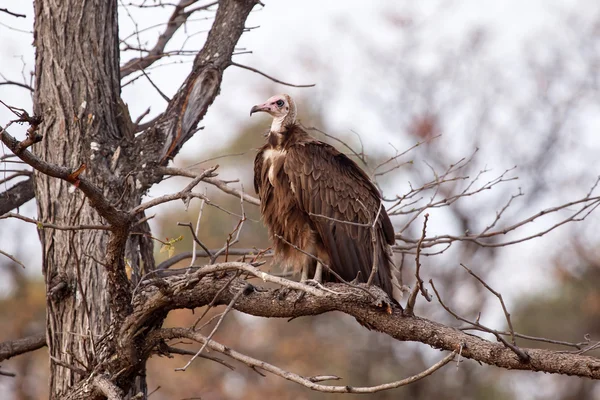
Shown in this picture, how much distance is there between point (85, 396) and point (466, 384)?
13448mm

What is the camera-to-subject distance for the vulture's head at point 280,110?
512 centimetres

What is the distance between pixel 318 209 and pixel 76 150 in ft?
4.88

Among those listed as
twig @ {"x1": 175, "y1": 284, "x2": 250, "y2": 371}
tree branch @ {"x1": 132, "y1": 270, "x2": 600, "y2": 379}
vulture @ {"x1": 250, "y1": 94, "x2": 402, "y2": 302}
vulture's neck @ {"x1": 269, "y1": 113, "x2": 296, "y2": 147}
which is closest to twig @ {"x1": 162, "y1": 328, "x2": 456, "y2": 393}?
twig @ {"x1": 175, "y1": 284, "x2": 250, "y2": 371}

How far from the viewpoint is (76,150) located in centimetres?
443

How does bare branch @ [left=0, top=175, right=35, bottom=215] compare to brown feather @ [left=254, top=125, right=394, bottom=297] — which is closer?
brown feather @ [left=254, top=125, right=394, bottom=297]

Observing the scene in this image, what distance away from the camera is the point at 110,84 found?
4641mm

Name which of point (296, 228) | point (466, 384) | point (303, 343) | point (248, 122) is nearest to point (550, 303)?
point (466, 384)

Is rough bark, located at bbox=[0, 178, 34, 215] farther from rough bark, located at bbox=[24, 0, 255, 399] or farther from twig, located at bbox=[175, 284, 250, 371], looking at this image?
twig, located at bbox=[175, 284, 250, 371]

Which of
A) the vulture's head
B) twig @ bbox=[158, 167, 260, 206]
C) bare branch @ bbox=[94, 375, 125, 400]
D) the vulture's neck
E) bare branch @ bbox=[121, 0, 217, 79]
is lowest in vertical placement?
bare branch @ bbox=[94, 375, 125, 400]

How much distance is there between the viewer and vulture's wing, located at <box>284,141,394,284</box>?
4.66m

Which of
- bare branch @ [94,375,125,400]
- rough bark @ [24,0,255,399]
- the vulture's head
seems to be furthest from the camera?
the vulture's head

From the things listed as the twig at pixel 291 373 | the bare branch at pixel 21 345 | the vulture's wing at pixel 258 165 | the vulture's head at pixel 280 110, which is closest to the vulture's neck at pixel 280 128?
the vulture's head at pixel 280 110

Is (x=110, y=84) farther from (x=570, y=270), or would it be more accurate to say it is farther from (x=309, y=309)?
(x=570, y=270)

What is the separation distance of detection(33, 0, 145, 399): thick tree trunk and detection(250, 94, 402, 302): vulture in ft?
2.87
